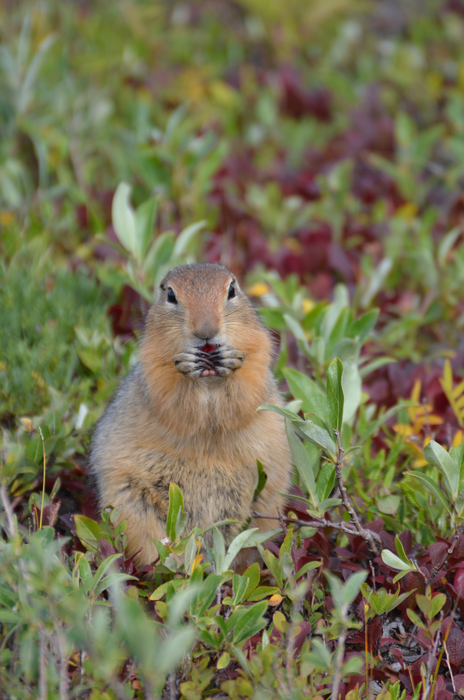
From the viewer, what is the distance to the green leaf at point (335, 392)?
316cm

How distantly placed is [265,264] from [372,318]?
192 centimetres

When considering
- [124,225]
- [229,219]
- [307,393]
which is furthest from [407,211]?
[307,393]

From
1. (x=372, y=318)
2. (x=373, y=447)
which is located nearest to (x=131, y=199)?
(x=372, y=318)

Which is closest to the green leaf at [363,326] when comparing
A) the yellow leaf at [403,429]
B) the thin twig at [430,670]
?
the yellow leaf at [403,429]

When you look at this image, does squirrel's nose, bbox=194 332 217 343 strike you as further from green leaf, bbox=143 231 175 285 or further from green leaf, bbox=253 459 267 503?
green leaf, bbox=143 231 175 285

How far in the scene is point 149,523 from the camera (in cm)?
344

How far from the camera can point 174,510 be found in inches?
127

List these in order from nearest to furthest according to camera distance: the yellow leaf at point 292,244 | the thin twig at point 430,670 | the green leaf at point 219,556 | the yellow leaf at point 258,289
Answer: the thin twig at point 430,670 < the green leaf at point 219,556 < the yellow leaf at point 258,289 < the yellow leaf at point 292,244

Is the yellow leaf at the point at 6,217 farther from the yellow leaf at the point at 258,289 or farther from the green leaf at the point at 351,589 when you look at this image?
the green leaf at the point at 351,589

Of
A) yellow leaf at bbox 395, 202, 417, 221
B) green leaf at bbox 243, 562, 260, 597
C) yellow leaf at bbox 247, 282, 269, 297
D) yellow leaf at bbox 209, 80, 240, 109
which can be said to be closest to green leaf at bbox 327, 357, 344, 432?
green leaf at bbox 243, 562, 260, 597

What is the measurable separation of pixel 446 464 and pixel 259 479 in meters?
0.92

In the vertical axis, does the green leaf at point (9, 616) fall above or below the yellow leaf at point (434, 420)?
above

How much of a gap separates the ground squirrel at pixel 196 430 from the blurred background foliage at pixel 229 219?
0.96ft

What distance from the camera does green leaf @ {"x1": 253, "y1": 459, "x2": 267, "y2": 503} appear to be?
338 cm
